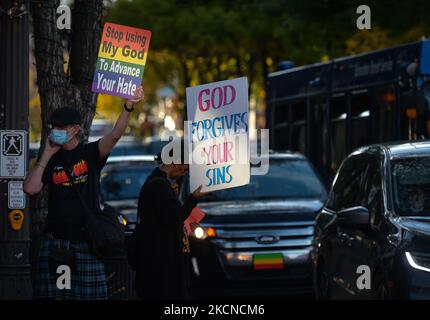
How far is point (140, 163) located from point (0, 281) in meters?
7.55

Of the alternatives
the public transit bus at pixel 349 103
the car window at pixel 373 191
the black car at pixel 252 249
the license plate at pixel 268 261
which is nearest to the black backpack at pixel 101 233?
the car window at pixel 373 191

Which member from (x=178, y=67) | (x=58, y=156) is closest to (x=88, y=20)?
(x=58, y=156)

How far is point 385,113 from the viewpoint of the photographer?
691 inches

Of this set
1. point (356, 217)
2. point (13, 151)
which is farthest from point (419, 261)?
point (13, 151)

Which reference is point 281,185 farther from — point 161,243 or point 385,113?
point 161,243

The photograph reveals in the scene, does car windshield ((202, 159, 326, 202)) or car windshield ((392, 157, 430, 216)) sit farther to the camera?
car windshield ((202, 159, 326, 202))

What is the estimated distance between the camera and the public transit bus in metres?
16.1

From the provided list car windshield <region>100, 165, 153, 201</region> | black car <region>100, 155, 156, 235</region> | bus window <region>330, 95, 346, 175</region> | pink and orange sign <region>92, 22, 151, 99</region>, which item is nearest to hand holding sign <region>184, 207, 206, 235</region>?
pink and orange sign <region>92, 22, 151, 99</region>

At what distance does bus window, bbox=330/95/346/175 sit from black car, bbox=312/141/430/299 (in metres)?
7.71

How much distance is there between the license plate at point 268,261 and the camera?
14258mm

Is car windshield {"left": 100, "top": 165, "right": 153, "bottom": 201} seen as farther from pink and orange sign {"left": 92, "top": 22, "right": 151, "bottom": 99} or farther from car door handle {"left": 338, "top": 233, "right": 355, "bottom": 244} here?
pink and orange sign {"left": 92, "top": 22, "right": 151, "bottom": 99}

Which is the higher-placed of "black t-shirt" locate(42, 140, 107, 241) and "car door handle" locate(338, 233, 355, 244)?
"black t-shirt" locate(42, 140, 107, 241)

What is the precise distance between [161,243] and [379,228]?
1821 mm
